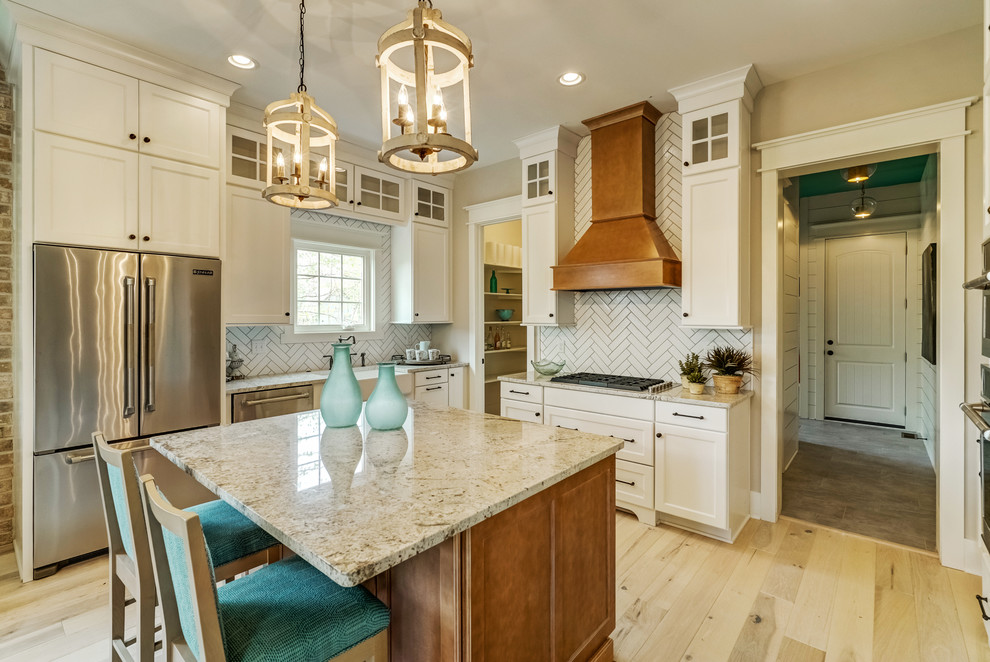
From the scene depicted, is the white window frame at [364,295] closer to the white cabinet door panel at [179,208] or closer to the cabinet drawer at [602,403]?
the white cabinet door panel at [179,208]

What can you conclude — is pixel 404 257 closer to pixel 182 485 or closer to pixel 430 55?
pixel 182 485

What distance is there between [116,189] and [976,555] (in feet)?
16.3

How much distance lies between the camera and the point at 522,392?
370 centimetres

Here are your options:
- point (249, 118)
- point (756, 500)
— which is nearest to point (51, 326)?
point (249, 118)

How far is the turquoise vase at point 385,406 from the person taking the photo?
6.16 feet

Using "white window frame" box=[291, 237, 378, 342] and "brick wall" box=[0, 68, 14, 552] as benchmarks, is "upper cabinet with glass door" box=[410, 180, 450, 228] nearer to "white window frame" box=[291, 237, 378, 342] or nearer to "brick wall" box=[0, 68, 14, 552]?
"white window frame" box=[291, 237, 378, 342]

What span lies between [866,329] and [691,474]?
442cm

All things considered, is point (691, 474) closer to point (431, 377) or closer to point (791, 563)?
point (791, 563)

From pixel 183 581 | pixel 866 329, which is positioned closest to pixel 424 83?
pixel 183 581

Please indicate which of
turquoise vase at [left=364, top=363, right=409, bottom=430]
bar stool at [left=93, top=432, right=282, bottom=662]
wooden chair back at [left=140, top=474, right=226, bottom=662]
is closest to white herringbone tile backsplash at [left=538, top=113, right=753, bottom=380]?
turquoise vase at [left=364, top=363, right=409, bottom=430]

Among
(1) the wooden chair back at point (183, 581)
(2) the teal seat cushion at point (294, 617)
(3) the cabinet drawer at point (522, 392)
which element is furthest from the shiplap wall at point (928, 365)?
(1) the wooden chair back at point (183, 581)

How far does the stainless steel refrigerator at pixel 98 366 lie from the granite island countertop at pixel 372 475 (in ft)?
3.50

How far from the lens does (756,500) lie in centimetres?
317

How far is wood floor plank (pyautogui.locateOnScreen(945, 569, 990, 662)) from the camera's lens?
→ 1.89 meters
